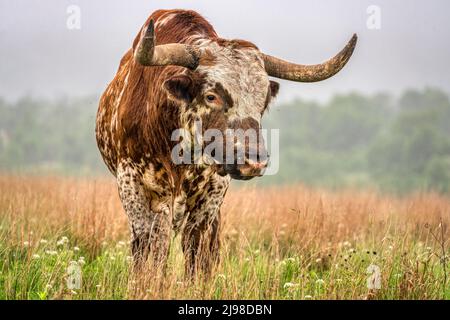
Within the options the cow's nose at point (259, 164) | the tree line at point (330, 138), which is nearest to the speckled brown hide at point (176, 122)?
the cow's nose at point (259, 164)

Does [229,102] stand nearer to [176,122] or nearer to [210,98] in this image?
[210,98]

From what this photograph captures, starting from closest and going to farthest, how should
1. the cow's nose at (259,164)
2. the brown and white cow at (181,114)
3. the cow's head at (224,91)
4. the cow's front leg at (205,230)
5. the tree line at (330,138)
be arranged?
1. the cow's nose at (259,164)
2. the cow's head at (224,91)
3. the brown and white cow at (181,114)
4. the cow's front leg at (205,230)
5. the tree line at (330,138)

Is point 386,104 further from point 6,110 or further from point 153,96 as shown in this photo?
point 153,96

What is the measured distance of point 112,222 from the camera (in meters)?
9.14

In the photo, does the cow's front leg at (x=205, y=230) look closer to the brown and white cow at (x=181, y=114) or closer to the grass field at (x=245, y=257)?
the brown and white cow at (x=181, y=114)

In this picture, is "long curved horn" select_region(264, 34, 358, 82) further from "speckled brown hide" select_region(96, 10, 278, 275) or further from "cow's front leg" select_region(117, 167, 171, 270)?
"cow's front leg" select_region(117, 167, 171, 270)

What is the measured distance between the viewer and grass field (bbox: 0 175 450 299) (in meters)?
6.09

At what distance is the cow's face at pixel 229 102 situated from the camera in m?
5.74

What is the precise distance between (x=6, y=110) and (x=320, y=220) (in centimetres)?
8033

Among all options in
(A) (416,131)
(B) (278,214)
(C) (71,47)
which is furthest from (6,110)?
(B) (278,214)

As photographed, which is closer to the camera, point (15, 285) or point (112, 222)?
point (15, 285)

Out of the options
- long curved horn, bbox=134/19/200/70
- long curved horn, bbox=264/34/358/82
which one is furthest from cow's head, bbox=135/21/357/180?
long curved horn, bbox=264/34/358/82

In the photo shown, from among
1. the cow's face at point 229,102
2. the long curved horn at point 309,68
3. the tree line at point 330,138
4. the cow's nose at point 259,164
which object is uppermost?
the long curved horn at point 309,68
